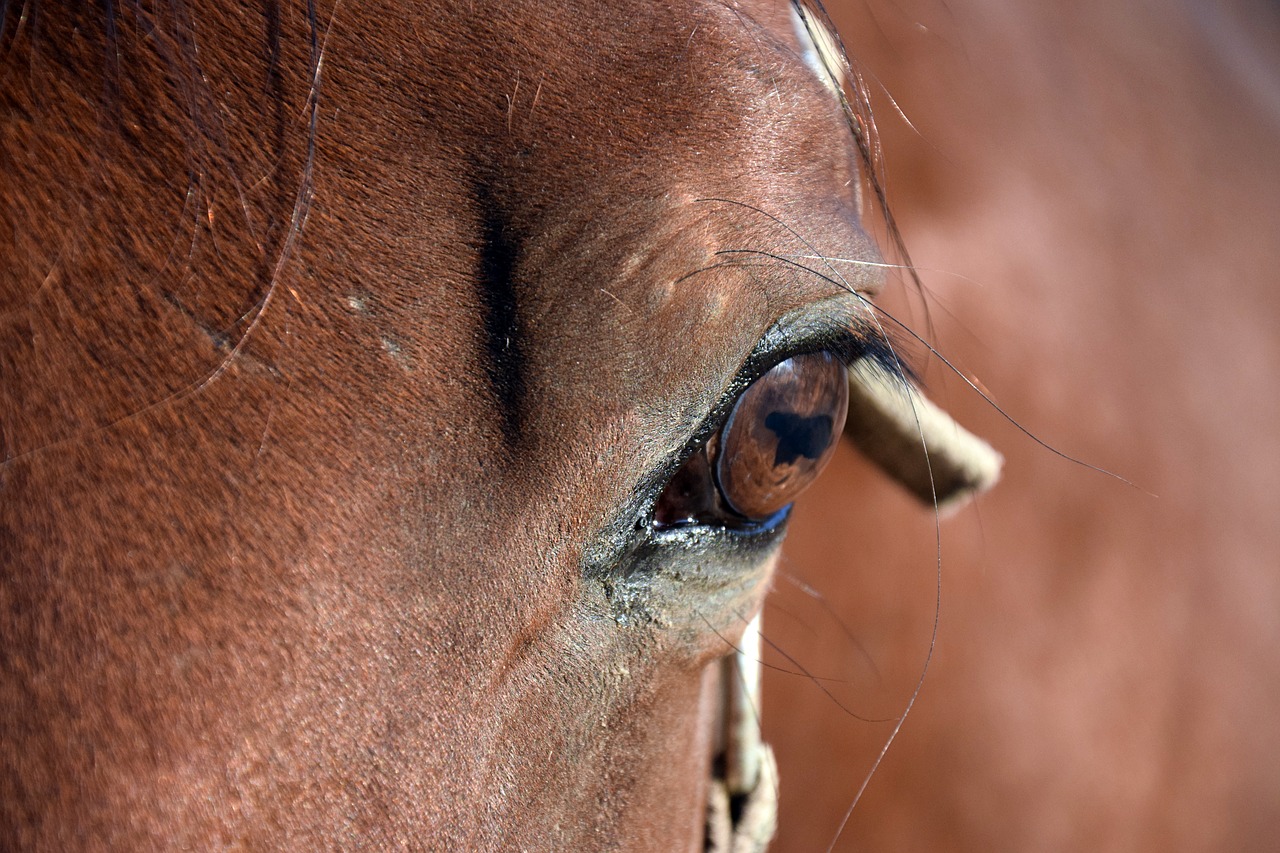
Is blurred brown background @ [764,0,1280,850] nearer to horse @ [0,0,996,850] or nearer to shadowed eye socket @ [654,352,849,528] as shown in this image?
shadowed eye socket @ [654,352,849,528]

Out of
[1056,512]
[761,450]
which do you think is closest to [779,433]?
[761,450]

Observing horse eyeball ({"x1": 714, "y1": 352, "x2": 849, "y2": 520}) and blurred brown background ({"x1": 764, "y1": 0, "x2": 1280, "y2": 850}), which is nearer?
horse eyeball ({"x1": 714, "y1": 352, "x2": 849, "y2": 520})

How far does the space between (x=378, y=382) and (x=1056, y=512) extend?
3.05ft

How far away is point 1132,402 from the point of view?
1221mm

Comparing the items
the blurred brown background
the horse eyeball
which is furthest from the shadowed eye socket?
the blurred brown background

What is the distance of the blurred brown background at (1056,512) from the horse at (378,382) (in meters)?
0.52

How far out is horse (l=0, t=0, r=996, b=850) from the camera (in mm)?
422

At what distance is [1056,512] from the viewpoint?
1176mm

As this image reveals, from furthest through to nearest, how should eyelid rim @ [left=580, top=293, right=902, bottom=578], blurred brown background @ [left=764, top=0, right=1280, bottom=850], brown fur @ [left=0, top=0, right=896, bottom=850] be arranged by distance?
blurred brown background @ [left=764, top=0, right=1280, bottom=850]
eyelid rim @ [left=580, top=293, right=902, bottom=578]
brown fur @ [left=0, top=0, right=896, bottom=850]

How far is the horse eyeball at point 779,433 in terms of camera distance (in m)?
0.62

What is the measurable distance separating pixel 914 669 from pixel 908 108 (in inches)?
24.5

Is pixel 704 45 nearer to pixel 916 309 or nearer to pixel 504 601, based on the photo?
pixel 504 601

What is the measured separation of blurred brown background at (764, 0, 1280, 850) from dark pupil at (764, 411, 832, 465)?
406 millimetres

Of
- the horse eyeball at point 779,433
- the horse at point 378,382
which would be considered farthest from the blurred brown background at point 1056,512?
the horse at point 378,382
